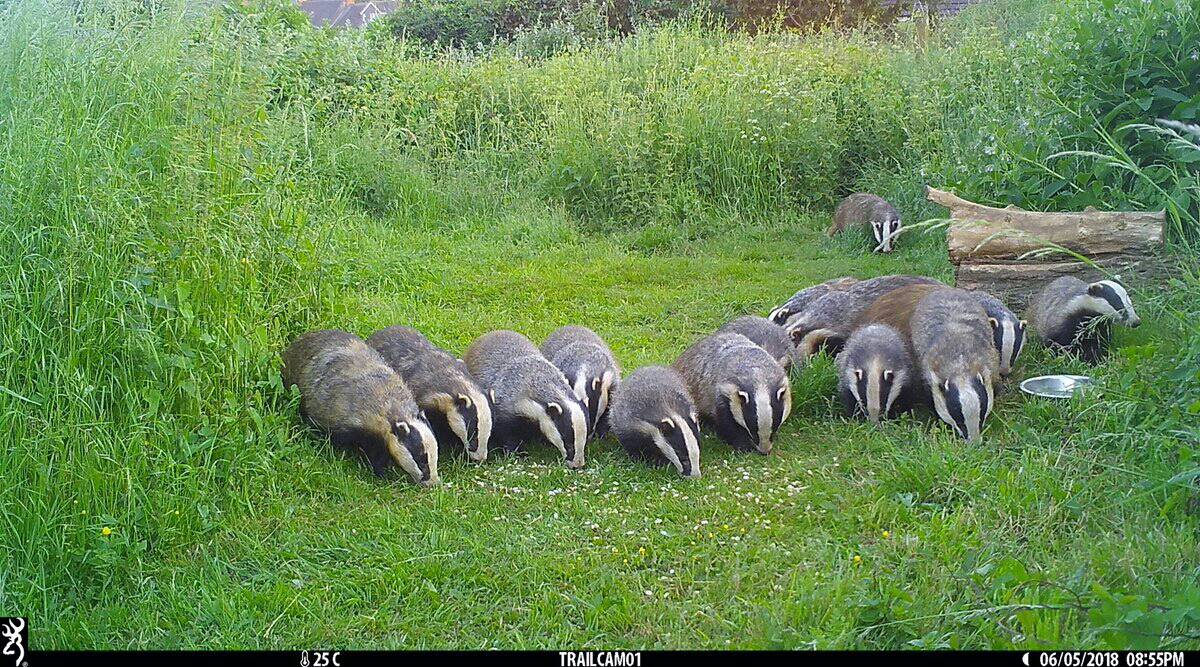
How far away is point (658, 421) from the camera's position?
4.59 metres

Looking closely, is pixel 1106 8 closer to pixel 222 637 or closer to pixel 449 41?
pixel 222 637

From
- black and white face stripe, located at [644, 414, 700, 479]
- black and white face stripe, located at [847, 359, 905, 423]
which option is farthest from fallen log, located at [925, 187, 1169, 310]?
black and white face stripe, located at [644, 414, 700, 479]

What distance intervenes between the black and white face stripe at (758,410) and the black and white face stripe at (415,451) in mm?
1357

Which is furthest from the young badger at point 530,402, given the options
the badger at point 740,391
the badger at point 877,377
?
the badger at point 877,377

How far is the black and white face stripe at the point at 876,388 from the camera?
4.89 m

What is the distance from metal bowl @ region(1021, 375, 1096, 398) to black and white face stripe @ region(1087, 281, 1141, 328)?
43cm

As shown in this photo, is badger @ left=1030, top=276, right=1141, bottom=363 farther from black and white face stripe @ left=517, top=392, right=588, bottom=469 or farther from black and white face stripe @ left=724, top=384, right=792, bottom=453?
black and white face stripe @ left=517, top=392, right=588, bottom=469

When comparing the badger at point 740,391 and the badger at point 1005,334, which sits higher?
the badger at point 1005,334

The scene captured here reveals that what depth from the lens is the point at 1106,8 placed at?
6.15m

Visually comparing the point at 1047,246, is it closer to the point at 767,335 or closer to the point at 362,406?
the point at 767,335

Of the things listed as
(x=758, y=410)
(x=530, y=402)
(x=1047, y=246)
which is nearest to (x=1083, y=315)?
(x=1047, y=246)

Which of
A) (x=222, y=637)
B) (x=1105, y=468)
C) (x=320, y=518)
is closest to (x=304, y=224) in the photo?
(x=320, y=518)

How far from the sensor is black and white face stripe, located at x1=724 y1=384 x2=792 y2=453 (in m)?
4.73

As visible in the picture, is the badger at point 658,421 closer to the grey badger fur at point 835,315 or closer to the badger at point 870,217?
the grey badger fur at point 835,315
